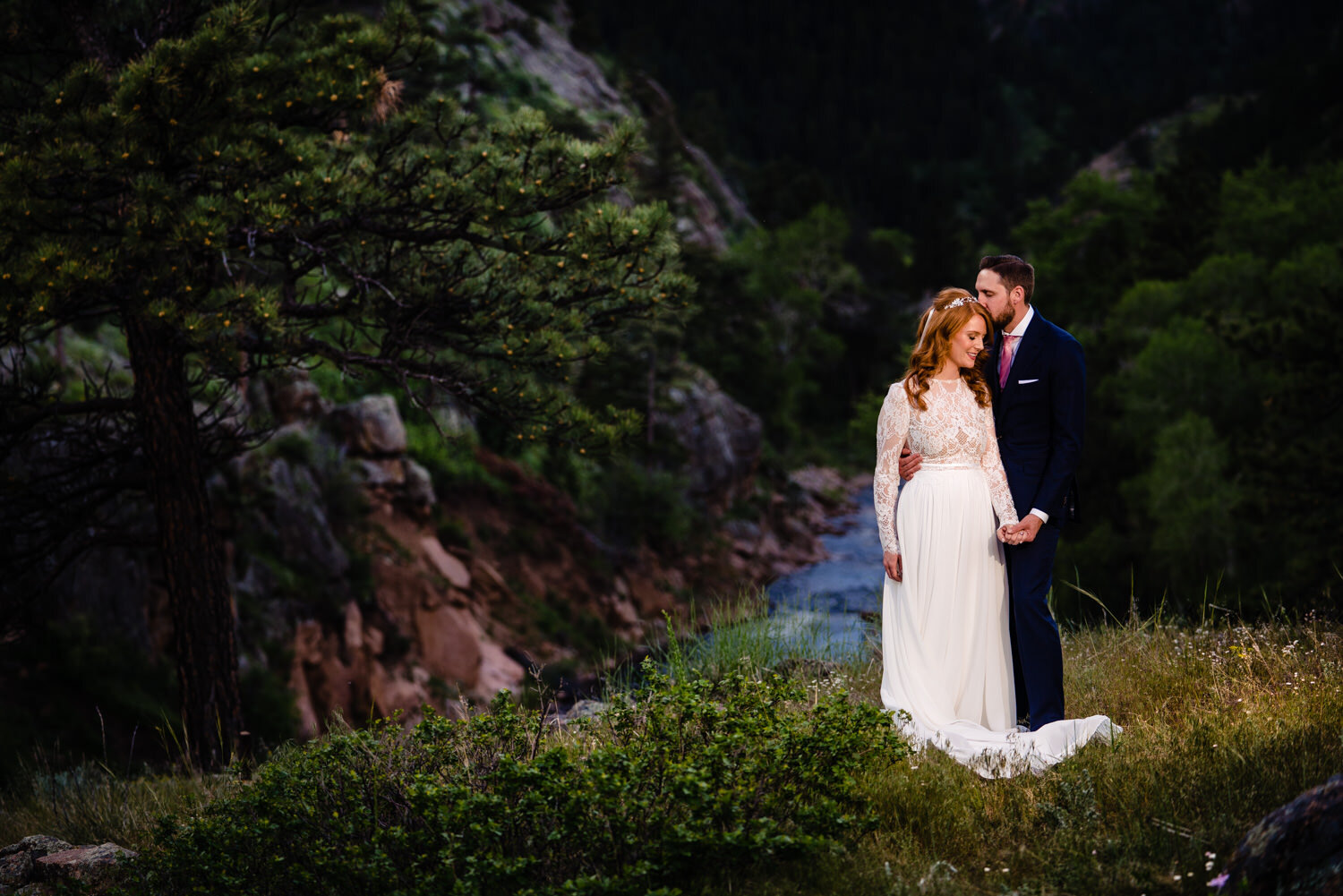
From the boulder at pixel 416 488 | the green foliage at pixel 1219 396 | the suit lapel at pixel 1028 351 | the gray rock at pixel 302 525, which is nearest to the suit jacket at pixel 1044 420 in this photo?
the suit lapel at pixel 1028 351

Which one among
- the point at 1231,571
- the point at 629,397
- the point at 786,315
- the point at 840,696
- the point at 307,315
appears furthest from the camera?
the point at 786,315

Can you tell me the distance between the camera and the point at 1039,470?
15.8 feet

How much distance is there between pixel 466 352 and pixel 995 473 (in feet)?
15.2

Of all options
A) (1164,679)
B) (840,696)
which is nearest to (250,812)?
(840,696)

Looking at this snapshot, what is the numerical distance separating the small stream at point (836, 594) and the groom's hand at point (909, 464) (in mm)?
2275

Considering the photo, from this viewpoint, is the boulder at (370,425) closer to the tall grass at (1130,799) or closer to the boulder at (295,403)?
the boulder at (295,403)

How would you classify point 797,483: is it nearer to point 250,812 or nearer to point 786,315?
point 786,315

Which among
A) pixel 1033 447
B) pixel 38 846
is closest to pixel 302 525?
pixel 38 846

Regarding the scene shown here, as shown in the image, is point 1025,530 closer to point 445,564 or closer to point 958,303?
point 958,303

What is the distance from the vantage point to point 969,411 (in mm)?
4844

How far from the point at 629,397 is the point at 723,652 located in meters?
23.5

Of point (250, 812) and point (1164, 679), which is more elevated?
point (250, 812)

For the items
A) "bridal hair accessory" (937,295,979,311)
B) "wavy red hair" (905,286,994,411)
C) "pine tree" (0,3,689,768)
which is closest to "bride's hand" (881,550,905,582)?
"wavy red hair" (905,286,994,411)

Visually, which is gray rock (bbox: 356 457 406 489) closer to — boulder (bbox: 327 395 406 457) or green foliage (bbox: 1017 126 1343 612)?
boulder (bbox: 327 395 406 457)
